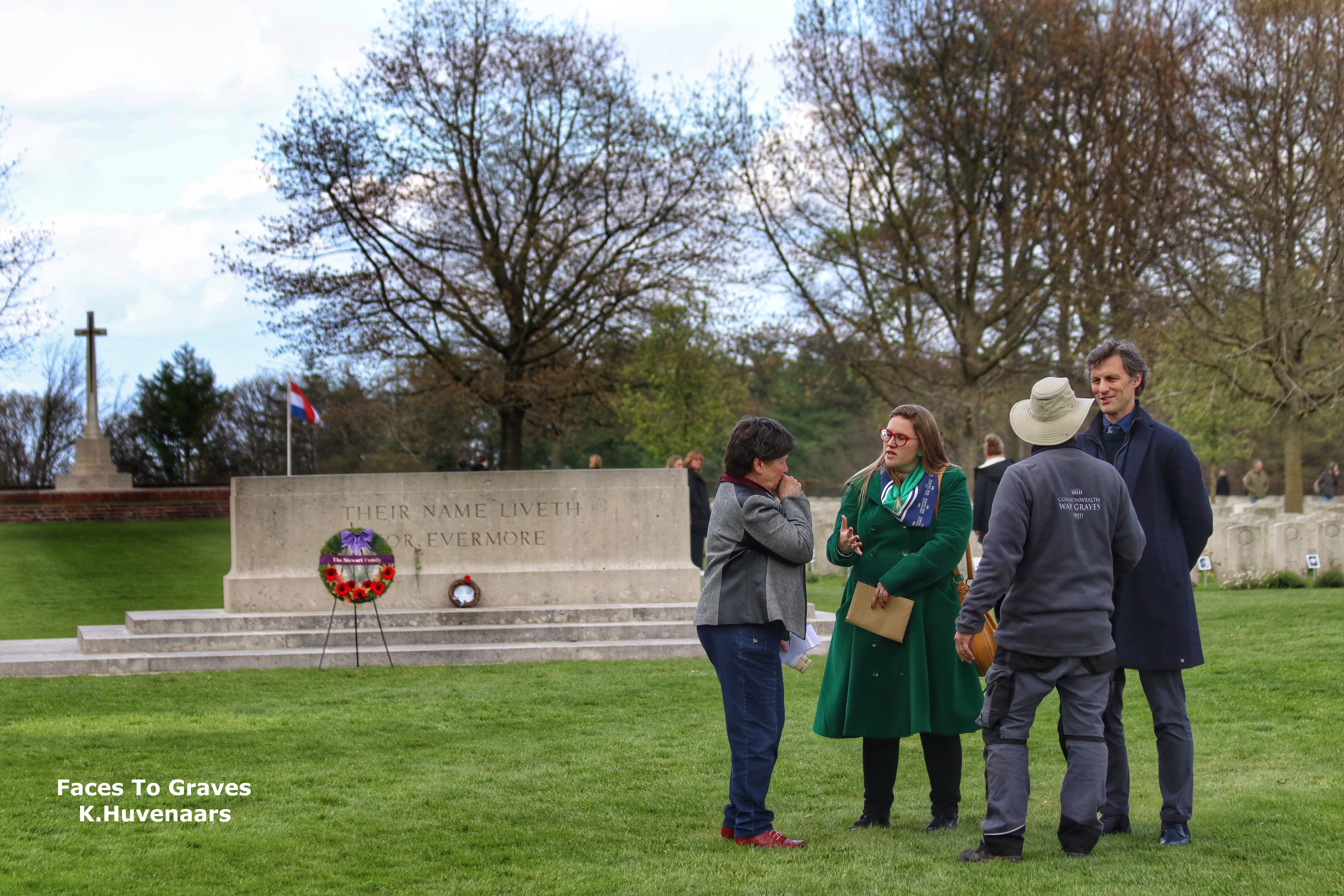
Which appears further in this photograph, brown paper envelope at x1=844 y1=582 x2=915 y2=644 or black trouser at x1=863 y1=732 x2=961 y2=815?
black trouser at x1=863 y1=732 x2=961 y2=815

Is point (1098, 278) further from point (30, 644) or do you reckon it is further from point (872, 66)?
point (30, 644)

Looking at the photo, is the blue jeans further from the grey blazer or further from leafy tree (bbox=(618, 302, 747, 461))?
leafy tree (bbox=(618, 302, 747, 461))

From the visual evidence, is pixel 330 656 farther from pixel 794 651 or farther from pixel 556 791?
pixel 794 651

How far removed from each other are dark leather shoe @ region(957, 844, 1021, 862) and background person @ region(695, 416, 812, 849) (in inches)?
27.5

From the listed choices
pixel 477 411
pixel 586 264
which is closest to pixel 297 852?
pixel 586 264

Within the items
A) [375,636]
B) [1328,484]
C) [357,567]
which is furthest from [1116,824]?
[1328,484]

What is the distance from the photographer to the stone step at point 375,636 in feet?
35.9

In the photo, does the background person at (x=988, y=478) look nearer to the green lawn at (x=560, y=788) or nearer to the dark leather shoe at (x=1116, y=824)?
the green lawn at (x=560, y=788)

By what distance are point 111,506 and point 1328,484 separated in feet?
113

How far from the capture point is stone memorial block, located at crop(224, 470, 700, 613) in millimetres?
11969

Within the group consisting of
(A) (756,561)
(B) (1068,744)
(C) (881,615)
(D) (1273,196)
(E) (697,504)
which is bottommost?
(B) (1068,744)

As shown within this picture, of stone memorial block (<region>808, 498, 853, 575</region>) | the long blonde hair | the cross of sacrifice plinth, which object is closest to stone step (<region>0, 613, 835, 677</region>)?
the long blonde hair

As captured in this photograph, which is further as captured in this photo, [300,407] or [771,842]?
[300,407]

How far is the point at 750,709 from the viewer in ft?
15.8
